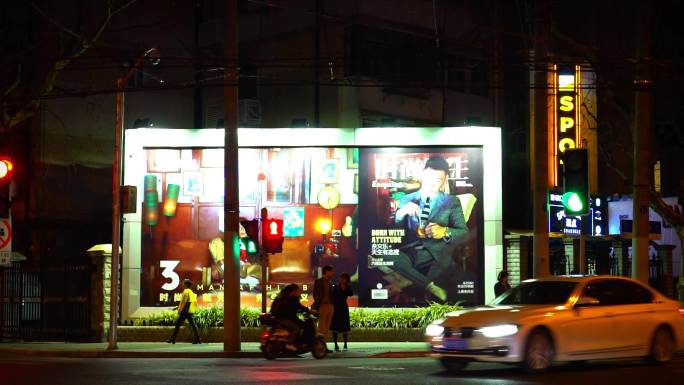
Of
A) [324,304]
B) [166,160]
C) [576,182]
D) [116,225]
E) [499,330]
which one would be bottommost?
[324,304]

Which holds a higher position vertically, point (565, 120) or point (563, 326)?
point (565, 120)

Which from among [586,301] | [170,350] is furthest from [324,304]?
[586,301]

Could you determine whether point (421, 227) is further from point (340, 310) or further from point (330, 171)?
point (340, 310)

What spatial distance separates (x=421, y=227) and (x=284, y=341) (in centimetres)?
799

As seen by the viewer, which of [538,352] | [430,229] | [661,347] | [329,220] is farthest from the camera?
[329,220]

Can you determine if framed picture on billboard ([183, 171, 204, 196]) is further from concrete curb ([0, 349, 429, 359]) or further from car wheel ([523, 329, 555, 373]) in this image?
car wheel ([523, 329, 555, 373])

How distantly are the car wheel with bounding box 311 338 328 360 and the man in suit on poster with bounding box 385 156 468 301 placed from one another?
6981 mm

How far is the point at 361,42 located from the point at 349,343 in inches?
473

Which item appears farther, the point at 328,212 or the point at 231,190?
the point at 328,212

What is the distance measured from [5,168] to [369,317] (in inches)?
383

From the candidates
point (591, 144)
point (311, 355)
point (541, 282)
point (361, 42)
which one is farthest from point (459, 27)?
point (541, 282)

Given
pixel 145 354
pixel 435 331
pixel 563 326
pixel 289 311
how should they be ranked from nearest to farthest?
pixel 563 326
pixel 435 331
pixel 289 311
pixel 145 354

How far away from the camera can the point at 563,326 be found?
14.6 metres

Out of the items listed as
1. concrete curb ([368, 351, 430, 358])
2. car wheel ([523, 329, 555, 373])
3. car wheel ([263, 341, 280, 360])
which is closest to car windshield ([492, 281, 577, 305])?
car wheel ([523, 329, 555, 373])
